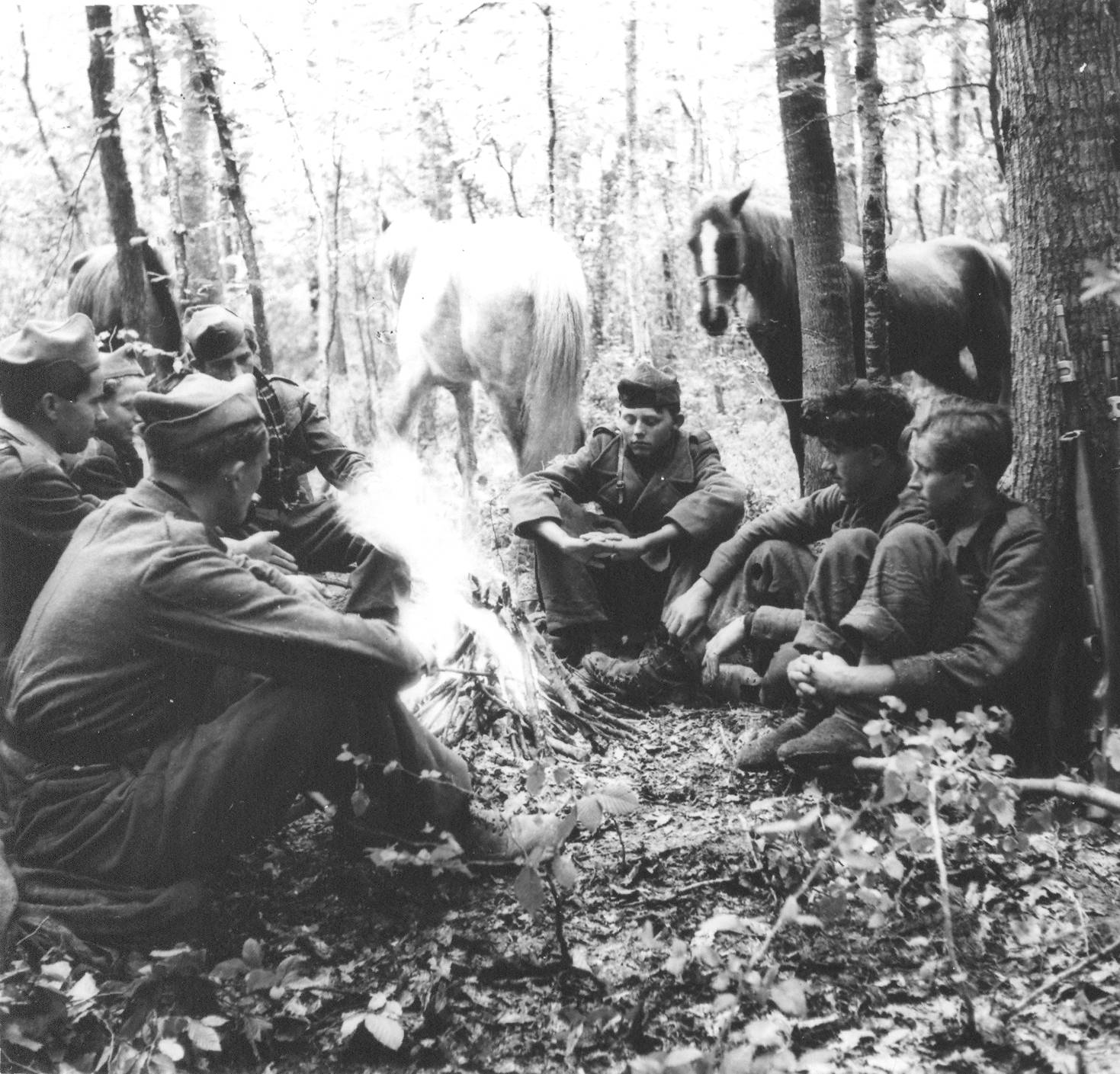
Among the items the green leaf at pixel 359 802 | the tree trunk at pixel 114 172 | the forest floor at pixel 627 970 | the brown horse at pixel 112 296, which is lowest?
the forest floor at pixel 627 970

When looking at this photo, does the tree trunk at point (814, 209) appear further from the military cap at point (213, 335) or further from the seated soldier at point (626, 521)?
the military cap at point (213, 335)

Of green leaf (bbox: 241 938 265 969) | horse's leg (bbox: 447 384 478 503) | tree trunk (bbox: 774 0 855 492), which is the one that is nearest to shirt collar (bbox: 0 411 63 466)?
green leaf (bbox: 241 938 265 969)

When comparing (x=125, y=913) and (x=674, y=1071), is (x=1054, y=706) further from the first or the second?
(x=125, y=913)

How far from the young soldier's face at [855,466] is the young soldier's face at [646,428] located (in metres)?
1.27

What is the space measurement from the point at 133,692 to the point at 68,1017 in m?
0.70

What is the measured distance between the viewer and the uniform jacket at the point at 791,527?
12.1 ft

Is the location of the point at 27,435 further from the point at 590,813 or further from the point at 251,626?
the point at 590,813

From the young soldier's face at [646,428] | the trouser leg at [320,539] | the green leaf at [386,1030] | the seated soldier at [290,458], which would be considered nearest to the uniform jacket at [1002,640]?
the green leaf at [386,1030]

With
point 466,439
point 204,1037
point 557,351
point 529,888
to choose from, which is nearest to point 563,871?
point 529,888

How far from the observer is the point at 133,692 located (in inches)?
90.2

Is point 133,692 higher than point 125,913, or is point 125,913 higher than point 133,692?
point 133,692

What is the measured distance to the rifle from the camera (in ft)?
9.16

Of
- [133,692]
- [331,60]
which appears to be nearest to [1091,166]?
[133,692]

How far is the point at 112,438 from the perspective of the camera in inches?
124
